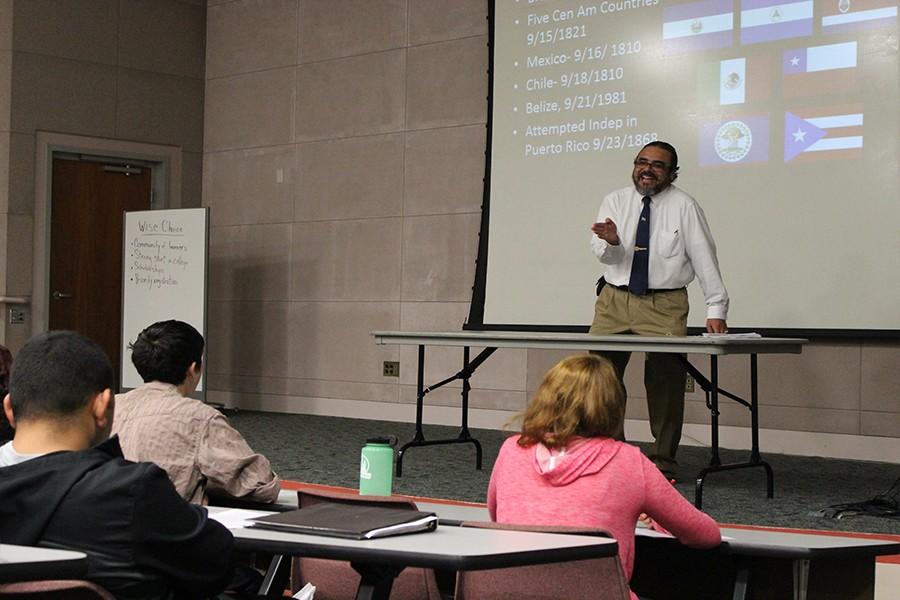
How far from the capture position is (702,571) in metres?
2.54

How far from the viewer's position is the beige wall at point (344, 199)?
7945mm

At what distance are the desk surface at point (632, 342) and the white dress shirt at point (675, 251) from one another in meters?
0.29

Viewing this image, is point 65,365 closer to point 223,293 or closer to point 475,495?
point 475,495

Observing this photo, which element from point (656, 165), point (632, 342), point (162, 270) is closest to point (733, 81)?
point (656, 165)

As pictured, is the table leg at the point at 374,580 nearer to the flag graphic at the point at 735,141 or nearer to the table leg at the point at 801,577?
the table leg at the point at 801,577

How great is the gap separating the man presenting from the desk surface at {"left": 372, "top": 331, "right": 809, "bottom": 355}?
24 centimetres

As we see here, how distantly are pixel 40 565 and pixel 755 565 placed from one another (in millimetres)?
1487

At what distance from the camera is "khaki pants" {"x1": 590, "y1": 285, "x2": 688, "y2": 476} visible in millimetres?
4848

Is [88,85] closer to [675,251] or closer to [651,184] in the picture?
[651,184]

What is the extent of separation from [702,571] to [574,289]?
456 cm

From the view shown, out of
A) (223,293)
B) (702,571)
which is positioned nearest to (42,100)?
(223,293)

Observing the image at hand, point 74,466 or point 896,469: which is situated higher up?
point 74,466

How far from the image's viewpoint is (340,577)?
2338 mm

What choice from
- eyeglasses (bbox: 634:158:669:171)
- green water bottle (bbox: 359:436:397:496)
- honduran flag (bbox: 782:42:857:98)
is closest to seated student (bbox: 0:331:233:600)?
green water bottle (bbox: 359:436:397:496)
